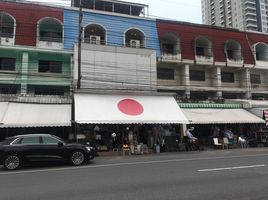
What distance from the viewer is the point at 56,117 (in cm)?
1969

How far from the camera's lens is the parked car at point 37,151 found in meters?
13.7

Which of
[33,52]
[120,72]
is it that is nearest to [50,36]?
[33,52]

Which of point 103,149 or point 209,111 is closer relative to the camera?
point 103,149

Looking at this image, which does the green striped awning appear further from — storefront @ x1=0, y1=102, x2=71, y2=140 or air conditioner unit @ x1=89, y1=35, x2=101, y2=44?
air conditioner unit @ x1=89, y1=35, x2=101, y2=44

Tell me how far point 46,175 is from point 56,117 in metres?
8.76

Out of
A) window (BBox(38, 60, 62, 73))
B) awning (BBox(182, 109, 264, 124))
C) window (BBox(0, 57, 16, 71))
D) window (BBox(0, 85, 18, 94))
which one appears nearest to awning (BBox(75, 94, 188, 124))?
awning (BBox(182, 109, 264, 124))

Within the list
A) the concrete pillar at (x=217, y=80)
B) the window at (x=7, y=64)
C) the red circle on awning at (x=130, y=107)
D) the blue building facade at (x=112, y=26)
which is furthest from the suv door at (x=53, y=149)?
the concrete pillar at (x=217, y=80)

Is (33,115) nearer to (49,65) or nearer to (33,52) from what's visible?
(33,52)

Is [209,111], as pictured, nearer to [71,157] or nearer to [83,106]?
[83,106]

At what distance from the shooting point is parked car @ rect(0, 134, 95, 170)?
539 inches

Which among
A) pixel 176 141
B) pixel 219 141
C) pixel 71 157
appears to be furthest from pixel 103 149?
pixel 219 141

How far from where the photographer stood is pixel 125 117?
776 inches

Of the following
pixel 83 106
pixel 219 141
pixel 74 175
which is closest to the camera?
pixel 74 175

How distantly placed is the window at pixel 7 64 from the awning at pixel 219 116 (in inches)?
608
